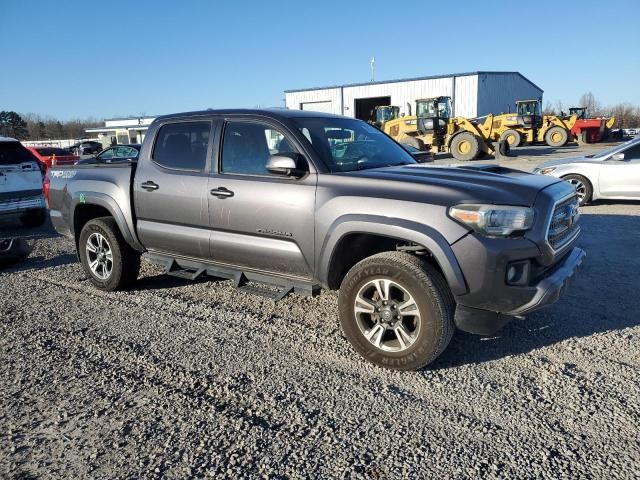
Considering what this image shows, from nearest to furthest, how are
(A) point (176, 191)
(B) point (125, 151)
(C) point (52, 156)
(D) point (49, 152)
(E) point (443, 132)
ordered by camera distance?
(A) point (176, 191) < (B) point (125, 151) < (C) point (52, 156) < (D) point (49, 152) < (E) point (443, 132)

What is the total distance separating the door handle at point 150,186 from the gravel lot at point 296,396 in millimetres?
1151

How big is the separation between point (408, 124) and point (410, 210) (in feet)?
78.5

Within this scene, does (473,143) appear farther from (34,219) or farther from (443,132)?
(34,219)

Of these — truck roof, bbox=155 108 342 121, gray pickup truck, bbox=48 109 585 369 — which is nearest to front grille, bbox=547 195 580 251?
gray pickup truck, bbox=48 109 585 369

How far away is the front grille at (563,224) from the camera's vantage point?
3.53 m

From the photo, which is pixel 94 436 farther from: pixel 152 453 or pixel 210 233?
pixel 210 233

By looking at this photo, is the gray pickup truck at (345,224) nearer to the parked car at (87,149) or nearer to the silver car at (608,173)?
the silver car at (608,173)

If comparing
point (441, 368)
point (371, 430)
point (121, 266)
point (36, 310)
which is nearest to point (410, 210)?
point (441, 368)

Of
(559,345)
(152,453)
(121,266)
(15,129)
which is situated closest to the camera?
(152,453)

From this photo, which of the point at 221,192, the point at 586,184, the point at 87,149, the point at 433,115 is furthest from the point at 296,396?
the point at 87,149

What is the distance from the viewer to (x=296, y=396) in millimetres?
3223

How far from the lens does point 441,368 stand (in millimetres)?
3572

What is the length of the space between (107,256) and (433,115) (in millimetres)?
22326

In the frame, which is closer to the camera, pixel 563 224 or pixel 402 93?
pixel 563 224
